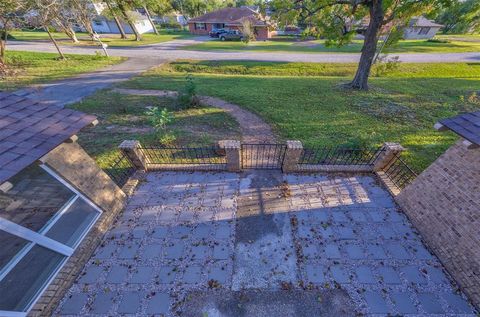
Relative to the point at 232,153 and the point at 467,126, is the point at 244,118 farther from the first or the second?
the point at 467,126

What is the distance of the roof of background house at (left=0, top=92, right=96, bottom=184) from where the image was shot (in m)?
3.08

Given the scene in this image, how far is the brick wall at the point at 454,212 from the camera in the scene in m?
4.25

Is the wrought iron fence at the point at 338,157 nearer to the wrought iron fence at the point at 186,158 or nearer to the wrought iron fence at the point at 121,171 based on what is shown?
the wrought iron fence at the point at 186,158

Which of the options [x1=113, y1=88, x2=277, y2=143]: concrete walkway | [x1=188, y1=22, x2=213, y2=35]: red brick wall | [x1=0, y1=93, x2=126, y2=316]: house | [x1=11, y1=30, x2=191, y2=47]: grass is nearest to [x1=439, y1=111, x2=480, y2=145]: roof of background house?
[x1=113, y1=88, x2=277, y2=143]: concrete walkway

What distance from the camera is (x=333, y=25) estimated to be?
13141 mm

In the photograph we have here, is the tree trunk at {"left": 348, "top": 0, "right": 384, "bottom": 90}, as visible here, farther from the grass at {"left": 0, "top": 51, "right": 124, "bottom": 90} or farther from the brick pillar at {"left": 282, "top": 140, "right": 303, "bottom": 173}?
the grass at {"left": 0, "top": 51, "right": 124, "bottom": 90}

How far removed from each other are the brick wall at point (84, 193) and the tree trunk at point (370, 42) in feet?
49.4

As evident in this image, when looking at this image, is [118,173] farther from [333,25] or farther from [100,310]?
[333,25]

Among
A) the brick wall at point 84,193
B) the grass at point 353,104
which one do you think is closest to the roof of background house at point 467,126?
the grass at point 353,104

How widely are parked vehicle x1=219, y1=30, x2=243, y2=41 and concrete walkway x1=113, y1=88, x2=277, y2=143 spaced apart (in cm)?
2732

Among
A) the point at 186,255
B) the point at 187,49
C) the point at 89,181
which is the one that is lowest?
the point at 187,49

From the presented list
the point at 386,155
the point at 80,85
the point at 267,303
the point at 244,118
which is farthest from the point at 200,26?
the point at 267,303

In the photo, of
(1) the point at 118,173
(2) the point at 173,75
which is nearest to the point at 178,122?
(1) the point at 118,173

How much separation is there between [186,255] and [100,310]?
1.77 meters
